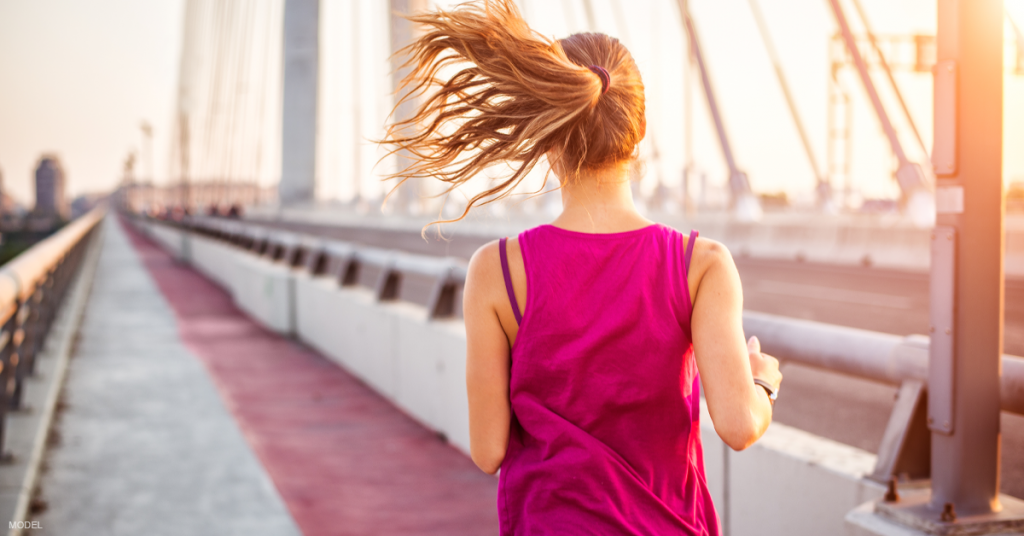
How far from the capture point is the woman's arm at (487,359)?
168cm

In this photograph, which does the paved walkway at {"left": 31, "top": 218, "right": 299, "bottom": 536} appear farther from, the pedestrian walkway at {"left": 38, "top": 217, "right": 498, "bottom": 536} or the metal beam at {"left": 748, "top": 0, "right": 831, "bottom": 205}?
the metal beam at {"left": 748, "top": 0, "right": 831, "bottom": 205}

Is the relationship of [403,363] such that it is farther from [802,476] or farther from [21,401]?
[802,476]

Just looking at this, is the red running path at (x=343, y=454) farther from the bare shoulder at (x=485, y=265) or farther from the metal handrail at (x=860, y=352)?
the bare shoulder at (x=485, y=265)

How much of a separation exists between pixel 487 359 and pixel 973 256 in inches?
62.4

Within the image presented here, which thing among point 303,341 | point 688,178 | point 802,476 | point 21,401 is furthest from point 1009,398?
point 688,178

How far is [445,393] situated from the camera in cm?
553

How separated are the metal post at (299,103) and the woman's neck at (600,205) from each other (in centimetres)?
2540

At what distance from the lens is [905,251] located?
1947 cm

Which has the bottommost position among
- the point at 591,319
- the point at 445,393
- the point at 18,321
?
the point at 445,393

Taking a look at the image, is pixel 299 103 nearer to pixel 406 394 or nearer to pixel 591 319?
pixel 406 394

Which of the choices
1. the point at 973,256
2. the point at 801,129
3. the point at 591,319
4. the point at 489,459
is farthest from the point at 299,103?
the point at 591,319

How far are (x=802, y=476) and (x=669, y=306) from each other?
157cm

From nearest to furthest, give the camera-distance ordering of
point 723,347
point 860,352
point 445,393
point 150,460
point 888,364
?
point 723,347, point 888,364, point 860,352, point 150,460, point 445,393

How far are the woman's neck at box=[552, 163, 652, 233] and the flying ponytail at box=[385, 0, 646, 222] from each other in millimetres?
24
